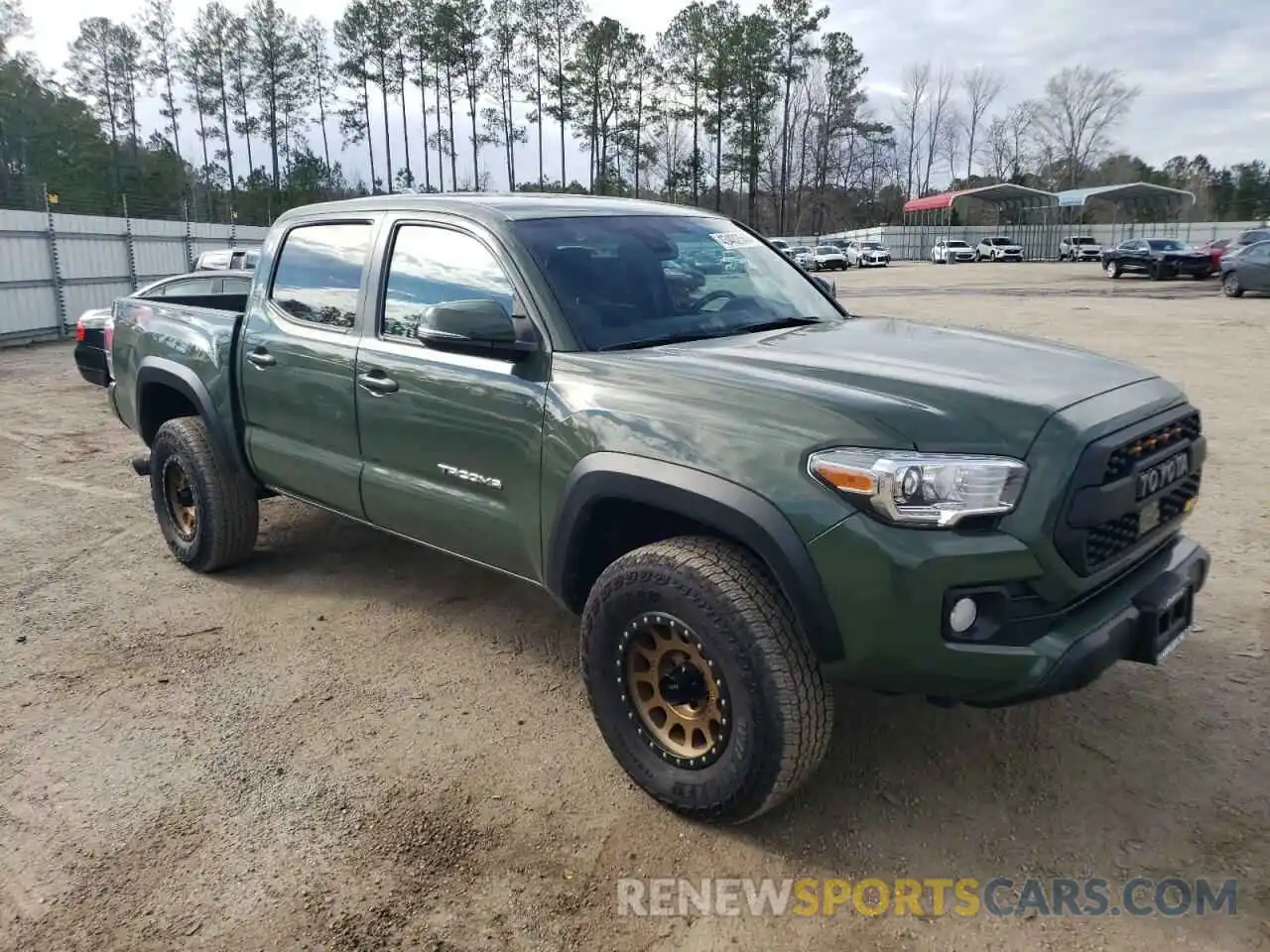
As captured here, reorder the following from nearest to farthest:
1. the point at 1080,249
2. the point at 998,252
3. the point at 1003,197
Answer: the point at 1080,249 → the point at 998,252 → the point at 1003,197

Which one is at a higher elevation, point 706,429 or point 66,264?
point 66,264

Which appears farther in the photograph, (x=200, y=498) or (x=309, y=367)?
(x=200, y=498)

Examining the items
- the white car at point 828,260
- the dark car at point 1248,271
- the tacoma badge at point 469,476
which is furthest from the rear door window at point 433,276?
the white car at point 828,260

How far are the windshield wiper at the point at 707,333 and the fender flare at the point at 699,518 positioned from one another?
21.0 inches

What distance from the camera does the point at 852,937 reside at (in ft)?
8.17

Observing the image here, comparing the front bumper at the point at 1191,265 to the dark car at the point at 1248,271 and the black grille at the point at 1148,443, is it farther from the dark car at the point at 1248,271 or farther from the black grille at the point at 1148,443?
the black grille at the point at 1148,443

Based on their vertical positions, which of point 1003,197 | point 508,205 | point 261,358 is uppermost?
point 1003,197

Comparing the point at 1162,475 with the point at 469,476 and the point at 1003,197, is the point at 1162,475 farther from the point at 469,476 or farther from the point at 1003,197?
the point at 1003,197

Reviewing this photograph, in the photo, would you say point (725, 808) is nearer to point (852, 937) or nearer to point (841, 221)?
point (852, 937)

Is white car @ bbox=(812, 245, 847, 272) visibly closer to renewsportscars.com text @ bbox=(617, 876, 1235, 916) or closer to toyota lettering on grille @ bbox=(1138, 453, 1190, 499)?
toyota lettering on grille @ bbox=(1138, 453, 1190, 499)

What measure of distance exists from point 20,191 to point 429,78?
147ft

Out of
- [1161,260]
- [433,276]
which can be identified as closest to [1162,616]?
[433,276]

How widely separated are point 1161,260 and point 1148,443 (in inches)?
1369

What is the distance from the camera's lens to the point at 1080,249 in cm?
5356
